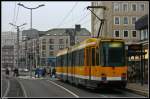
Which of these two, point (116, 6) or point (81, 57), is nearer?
point (81, 57)

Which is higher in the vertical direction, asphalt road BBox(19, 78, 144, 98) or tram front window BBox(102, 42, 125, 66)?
tram front window BBox(102, 42, 125, 66)

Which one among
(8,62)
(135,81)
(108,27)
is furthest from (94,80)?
(8,62)

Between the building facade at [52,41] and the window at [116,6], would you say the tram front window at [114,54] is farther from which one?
the building facade at [52,41]

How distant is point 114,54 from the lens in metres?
27.9

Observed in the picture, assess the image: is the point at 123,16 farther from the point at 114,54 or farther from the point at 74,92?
the point at 114,54

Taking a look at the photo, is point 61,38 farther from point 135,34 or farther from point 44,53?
point 135,34

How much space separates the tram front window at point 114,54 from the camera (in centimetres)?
2786

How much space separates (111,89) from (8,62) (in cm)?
12760

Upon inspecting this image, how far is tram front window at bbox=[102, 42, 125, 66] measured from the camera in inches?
1097

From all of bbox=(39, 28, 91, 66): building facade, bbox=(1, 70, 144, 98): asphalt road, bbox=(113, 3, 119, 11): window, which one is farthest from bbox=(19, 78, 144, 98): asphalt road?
bbox=(39, 28, 91, 66): building facade

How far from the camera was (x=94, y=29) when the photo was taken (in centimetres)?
12431

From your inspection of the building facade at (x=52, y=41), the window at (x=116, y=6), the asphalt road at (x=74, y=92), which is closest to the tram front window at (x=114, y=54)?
the asphalt road at (x=74, y=92)

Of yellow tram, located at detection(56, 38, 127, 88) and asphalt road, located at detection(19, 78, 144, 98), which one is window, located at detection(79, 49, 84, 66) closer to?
yellow tram, located at detection(56, 38, 127, 88)

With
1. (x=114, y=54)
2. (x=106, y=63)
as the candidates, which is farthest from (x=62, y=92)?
(x=114, y=54)
